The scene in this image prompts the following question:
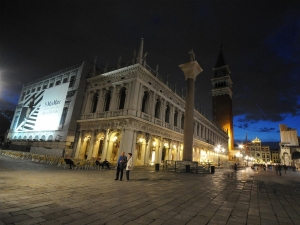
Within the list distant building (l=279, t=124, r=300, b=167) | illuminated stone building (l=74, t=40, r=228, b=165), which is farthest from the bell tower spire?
distant building (l=279, t=124, r=300, b=167)

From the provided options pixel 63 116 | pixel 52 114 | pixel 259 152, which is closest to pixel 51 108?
pixel 52 114

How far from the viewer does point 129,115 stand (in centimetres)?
1828

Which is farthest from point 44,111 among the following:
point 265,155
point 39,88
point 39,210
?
point 265,155

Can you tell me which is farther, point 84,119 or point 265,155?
point 265,155

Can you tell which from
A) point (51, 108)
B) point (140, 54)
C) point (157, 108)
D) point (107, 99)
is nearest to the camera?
point (140, 54)

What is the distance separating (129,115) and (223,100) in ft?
180

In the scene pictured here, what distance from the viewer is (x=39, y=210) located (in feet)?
11.4

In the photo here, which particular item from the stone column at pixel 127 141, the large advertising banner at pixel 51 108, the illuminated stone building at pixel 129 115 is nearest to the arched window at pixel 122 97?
the illuminated stone building at pixel 129 115

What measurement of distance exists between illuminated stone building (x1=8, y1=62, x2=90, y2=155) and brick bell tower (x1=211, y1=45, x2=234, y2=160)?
2058 inches

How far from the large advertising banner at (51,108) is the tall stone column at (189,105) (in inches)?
724

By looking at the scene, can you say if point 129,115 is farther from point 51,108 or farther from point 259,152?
point 259,152

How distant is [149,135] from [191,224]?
59.9ft

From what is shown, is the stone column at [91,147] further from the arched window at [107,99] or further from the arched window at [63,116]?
the arched window at [63,116]

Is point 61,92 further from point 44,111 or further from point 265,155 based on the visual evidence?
point 265,155
